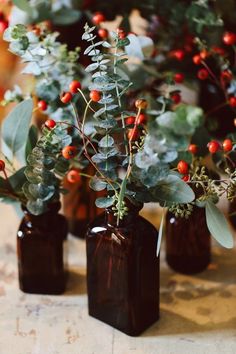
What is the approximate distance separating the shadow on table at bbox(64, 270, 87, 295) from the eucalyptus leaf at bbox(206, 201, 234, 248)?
27cm

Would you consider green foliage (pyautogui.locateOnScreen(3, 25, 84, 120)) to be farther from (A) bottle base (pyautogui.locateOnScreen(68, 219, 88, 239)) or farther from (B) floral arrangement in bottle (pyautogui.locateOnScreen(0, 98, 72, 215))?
(A) bottle base (pyautogui.locateOnScreen(68, 219, 88, 239))

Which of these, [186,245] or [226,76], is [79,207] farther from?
[226,76]

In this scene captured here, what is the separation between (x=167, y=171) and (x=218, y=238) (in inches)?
5.2

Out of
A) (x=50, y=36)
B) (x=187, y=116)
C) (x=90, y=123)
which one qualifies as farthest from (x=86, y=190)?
(x=187, y=116)

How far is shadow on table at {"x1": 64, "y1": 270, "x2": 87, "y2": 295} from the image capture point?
1.06m

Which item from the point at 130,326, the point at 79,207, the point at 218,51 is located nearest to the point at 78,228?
the point at 79,207

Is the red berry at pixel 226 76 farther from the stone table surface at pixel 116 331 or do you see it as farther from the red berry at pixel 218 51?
the stone table surface at pixel 116 331

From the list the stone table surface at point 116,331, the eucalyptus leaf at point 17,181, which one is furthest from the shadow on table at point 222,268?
the eucalyptus leaf at point 17,181

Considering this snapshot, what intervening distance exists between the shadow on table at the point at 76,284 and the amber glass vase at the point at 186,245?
0.14 metres

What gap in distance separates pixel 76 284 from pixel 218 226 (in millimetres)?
296

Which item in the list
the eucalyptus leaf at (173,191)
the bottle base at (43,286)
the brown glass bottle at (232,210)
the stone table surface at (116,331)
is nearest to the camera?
the eucalyptus leaf at (173,191)

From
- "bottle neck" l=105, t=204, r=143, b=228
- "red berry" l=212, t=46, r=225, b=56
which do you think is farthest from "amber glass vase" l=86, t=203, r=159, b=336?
"red berry" l=212, t=46, r=225, b=56

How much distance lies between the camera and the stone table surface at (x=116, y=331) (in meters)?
0.94

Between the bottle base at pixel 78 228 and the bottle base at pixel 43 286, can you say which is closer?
the bottle base at pixel 43 286
